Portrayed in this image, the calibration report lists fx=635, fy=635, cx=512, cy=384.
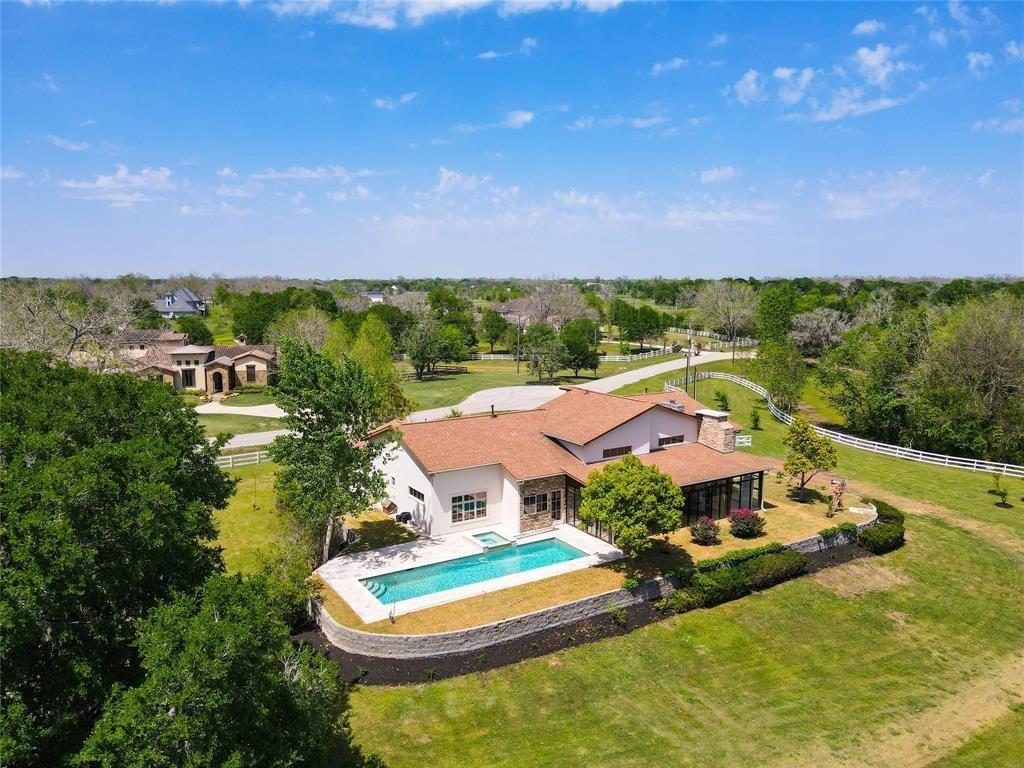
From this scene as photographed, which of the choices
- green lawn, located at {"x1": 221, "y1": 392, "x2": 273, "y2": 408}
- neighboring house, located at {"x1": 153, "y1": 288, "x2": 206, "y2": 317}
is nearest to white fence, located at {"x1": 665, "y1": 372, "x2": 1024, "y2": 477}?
green lawn, located at {"x1": 221, "y1": 392, "x2": 273, "y2": 408}

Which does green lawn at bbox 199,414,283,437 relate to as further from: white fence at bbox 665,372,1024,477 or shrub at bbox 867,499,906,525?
white fence at bbox 665,372,1024,477

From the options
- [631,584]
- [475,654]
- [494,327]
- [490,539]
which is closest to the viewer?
[475,654]

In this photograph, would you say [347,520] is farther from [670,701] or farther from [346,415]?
[670,701]

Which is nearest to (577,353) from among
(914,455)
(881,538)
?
(914,455)

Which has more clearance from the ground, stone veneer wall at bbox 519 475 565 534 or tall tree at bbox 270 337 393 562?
tall tree at bbox 270 337 393 562

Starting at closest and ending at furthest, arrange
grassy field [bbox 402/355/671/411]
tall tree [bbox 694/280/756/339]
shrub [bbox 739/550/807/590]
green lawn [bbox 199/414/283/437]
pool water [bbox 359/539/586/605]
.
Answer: pool water [bbox 359/539/586/605] < shrub [bbox 739/550/807/590] < green lawn [bbox 199/414/283/437] < grassy field [bbox 402/355/671/411] < tall tree [bbox 694/280/756/339]

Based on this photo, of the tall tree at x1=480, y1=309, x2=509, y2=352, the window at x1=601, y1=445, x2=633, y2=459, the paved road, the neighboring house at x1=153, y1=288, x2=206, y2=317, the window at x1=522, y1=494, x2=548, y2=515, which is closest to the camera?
the window at x1=522, y1=494, x2=548, y2=515

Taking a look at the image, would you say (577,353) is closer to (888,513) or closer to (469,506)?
(888,513)
